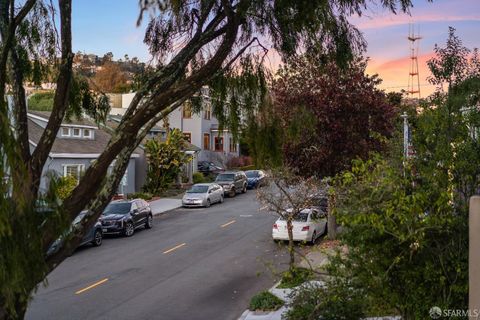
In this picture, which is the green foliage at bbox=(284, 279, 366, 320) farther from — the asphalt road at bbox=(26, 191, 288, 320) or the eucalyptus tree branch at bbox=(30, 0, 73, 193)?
the eucalyptus tree branch at bbox=(30, 0, 73, 193)

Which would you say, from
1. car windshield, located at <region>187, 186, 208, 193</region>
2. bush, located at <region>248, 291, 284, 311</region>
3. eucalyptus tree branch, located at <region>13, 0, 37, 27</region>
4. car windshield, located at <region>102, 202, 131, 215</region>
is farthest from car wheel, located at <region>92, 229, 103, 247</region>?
eucalyptus tree branch, located at <region>13, 0, 37, 27</region>

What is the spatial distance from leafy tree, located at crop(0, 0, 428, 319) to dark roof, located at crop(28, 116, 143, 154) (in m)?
20.4

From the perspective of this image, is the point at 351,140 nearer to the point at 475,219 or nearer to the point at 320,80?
the point at 320,80

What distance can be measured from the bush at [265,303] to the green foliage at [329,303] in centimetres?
250

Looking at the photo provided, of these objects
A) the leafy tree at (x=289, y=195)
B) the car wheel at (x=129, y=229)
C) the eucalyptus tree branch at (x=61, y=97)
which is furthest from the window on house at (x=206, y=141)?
the eucalyptus tree branch at (x=61, y=97)

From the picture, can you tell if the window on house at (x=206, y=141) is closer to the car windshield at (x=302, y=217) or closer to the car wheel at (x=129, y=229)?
the car wheel at (x=129, y=229)

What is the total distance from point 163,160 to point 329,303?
28.3m

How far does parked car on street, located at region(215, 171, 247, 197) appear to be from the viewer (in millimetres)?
41188

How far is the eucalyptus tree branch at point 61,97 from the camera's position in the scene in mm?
7504

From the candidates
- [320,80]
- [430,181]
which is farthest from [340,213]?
[320,80]

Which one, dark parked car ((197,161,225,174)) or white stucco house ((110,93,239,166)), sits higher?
white stucco house ((110,93,239,166))

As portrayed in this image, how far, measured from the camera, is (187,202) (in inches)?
1393

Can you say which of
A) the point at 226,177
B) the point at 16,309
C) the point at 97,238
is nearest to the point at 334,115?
the point at 97,238

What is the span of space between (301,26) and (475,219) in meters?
4.78
